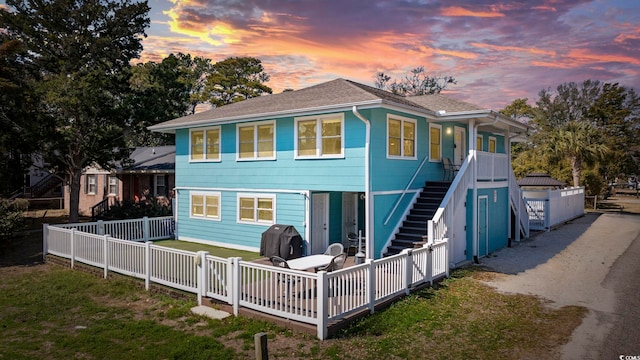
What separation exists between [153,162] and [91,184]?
21.6ft

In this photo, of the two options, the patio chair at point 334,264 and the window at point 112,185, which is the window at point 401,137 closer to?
the patio chair at point 334,264

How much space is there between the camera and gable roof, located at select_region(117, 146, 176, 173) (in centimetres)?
2488

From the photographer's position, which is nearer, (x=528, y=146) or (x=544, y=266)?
(x=544, y=266)

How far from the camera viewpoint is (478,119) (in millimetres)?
14188

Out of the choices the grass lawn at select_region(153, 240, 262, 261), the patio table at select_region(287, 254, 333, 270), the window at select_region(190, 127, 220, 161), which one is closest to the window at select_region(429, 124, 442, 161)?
the patio table at select_region(287, 254, 333, 270)

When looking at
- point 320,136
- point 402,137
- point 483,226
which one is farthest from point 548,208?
point 320,136

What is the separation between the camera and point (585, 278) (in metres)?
11.6

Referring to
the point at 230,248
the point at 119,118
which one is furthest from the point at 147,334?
the point at 119,118

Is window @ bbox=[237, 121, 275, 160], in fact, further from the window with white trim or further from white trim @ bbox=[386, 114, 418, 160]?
the window with white trim

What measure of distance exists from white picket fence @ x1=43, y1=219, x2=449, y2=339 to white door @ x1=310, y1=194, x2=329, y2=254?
4003mm

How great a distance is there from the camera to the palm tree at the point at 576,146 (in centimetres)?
3191

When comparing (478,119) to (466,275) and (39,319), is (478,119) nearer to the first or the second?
(466,275)

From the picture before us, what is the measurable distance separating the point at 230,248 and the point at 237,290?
760 cm

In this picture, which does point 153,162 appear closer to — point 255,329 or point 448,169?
point 448,169
